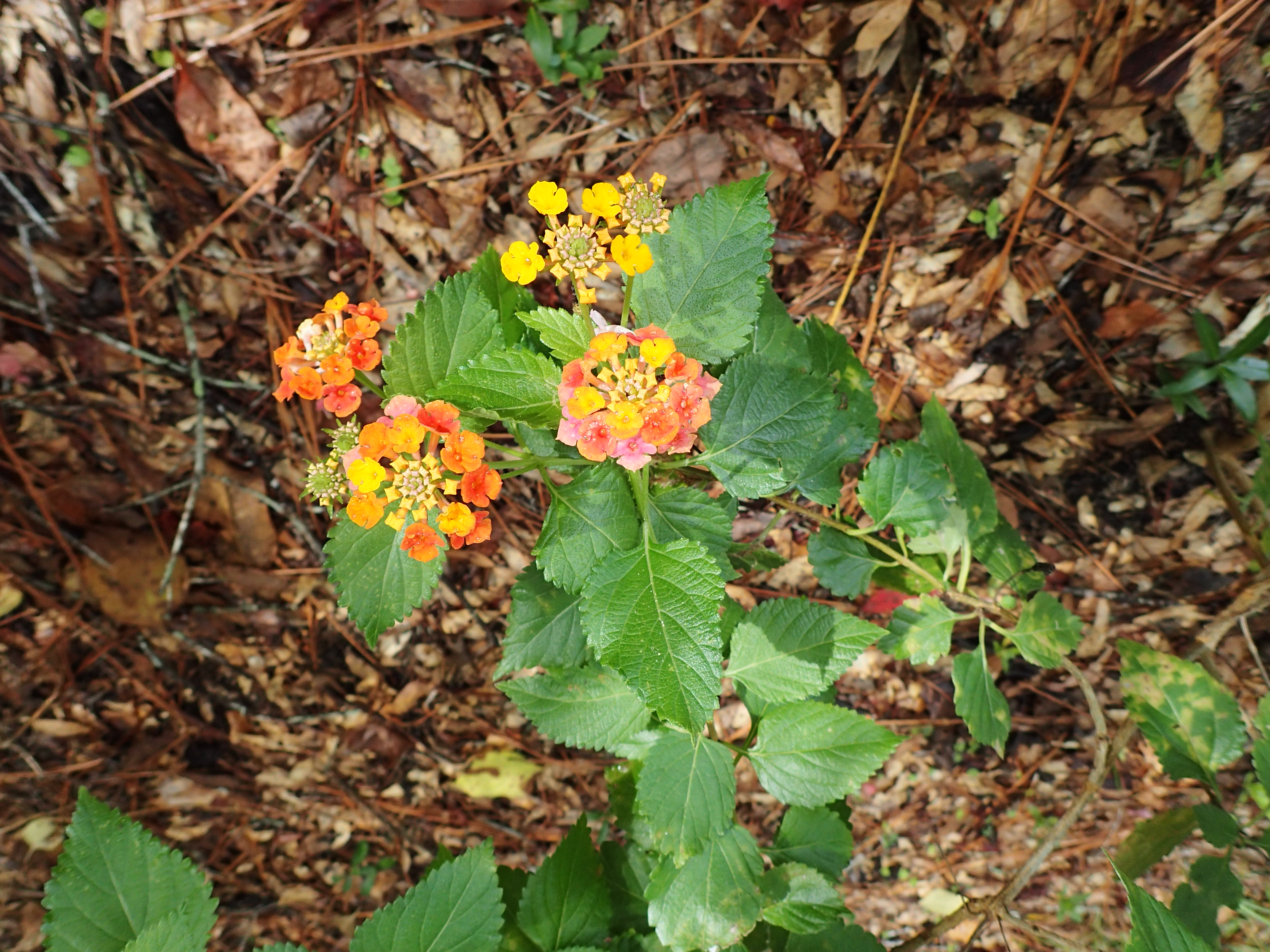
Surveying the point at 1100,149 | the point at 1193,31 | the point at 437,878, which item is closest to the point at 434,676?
the point at 437,878

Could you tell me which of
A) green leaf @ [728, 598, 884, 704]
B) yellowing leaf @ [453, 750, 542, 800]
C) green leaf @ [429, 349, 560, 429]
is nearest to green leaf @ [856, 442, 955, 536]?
green leaf @ [728, 598, 884, 704]

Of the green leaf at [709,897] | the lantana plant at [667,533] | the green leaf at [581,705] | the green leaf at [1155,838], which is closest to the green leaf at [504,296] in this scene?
the lantana plant at [667,533]

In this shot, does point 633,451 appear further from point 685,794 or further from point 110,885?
point 110,885

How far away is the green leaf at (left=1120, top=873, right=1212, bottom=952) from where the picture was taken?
45.7 inches

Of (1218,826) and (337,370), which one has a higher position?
(337,370)

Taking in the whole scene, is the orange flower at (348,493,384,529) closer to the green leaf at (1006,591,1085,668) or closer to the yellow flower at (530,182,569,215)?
the yellow flower at (530,182,569,215)

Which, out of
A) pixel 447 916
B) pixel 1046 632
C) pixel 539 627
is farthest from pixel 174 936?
pixel 1046 632

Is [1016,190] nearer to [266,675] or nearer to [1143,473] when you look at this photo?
[1143,473]

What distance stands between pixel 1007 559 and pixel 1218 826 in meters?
0.64

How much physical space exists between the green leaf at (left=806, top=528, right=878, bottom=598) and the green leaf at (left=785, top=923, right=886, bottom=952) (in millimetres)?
713

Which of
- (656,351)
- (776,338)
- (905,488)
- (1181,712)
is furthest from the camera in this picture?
(1181,712)

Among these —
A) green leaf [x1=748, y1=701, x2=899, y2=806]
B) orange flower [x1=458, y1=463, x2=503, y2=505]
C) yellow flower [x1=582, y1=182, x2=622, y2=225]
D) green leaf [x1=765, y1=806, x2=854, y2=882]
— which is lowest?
green leaf [x1=765, y1=806, x2=854, y2=882]

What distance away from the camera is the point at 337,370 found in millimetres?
1139

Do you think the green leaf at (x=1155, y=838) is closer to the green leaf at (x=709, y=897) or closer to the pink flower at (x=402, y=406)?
the green leaf at (x=709, y=897)
